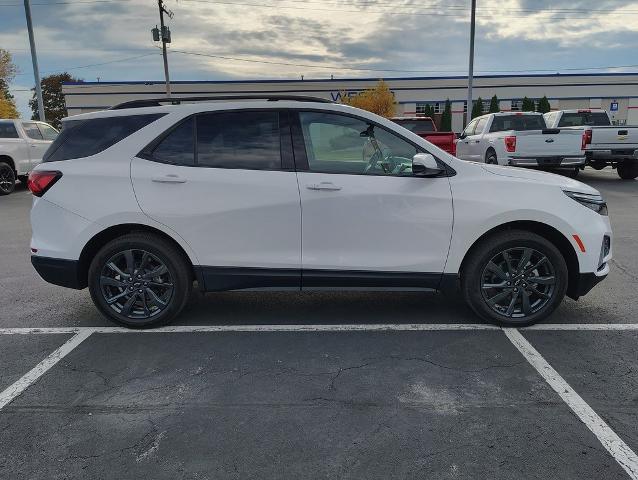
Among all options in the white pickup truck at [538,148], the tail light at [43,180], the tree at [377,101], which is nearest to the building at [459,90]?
the tree at [377,101]

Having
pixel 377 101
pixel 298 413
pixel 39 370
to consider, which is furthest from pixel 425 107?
pixel 298 413

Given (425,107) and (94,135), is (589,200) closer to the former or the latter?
(94,135)

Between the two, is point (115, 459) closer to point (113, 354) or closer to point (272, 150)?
point (113, 354)

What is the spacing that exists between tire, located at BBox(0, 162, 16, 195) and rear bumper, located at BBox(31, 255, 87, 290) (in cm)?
1061

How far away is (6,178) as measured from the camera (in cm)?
1327

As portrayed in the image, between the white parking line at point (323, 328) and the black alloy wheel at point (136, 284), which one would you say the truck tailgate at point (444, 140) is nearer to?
the white parking line at point (323, 328)

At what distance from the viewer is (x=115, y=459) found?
262 centimetres

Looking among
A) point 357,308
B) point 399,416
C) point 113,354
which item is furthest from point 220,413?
point 357,308

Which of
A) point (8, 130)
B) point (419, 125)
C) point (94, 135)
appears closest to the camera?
point (94, 135)

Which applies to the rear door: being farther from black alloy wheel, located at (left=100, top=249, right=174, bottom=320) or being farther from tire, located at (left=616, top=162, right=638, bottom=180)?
tire, located at (left=616, top=162, right=638, bottom=180)

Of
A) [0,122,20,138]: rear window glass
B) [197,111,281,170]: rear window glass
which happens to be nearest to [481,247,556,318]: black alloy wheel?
[197,111,281,170]: rear window glass

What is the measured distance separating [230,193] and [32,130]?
40.7 feet

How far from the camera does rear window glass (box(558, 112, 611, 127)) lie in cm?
1597

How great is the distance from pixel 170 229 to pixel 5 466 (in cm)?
202
